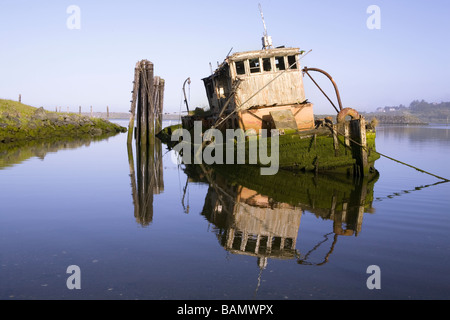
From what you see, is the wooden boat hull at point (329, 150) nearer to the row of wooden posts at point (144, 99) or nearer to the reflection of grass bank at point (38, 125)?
the row of wooden posts at point (144, 99)

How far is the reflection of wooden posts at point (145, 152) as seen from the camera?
14533 millimetres

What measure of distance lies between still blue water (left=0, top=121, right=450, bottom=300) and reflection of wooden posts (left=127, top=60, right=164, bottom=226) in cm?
32

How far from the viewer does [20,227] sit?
10930 mm

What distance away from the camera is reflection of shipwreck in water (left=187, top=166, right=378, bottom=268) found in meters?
9.72

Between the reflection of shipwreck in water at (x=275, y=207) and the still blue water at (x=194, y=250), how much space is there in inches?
5.8

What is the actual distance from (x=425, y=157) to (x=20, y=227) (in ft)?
90.0

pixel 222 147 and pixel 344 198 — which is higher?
pixel 222 147

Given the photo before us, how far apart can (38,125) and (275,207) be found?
130 ft

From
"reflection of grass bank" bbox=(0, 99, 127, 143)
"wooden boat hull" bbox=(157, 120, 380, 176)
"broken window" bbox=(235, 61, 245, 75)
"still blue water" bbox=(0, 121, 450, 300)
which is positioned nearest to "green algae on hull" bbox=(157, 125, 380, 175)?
"wooden boat hull" bbox=(157, 120, 380, 176)

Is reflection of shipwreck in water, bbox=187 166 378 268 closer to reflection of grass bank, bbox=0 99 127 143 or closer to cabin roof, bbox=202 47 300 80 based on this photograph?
cabin roof, bbox=202 47 300 80

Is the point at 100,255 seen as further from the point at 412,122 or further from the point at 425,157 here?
the point at 412,122

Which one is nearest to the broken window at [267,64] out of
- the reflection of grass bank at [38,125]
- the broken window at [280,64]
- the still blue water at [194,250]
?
the broken window at [280,64]
